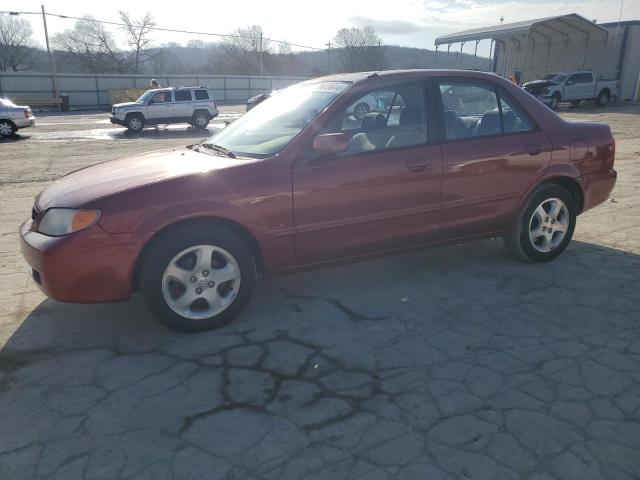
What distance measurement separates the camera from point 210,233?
325cm

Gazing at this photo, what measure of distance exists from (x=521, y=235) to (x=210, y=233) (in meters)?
2.74

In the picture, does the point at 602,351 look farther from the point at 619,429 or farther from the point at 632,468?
the point at 632,468

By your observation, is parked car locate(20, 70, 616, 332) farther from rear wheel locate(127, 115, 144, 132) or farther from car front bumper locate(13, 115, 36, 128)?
rear wheel locate(127, 115, 144, 132)

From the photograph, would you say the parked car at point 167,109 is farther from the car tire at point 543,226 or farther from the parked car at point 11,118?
the car tire at point 543,226

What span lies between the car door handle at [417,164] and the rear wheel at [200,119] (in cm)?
1765

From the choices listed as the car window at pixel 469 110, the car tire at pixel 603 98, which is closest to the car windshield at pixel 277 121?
the car window at pixel 469 110

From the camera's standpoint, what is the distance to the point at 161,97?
19.5 meters

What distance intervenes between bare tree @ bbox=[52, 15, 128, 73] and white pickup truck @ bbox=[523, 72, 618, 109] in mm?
53527

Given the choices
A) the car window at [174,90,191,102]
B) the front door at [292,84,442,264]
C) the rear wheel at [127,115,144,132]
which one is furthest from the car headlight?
the car window at [174,90,191,102]

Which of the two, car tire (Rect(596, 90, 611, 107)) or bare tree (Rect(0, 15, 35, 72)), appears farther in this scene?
bare tree (Rect(0, 15, 35, 72))

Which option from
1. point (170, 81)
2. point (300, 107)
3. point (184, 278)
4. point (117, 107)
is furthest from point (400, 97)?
point (170, 81)

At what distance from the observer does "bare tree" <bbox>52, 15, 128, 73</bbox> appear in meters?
61.7

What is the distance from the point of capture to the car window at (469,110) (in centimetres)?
401

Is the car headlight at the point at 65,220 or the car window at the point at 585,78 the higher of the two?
Answer: the car window at the point at 585,78
